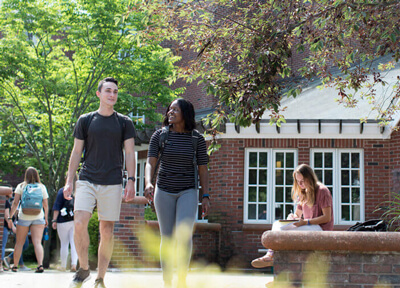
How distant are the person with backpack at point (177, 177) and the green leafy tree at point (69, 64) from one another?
9.82 metres

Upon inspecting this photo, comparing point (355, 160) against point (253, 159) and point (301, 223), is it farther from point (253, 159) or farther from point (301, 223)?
point (301, 223)

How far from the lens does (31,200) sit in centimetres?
974

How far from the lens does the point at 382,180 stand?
13.5m

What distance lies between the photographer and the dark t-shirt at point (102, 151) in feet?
18.3

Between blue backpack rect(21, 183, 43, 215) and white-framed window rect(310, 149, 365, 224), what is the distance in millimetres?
6739

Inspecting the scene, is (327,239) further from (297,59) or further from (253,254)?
(297,59)

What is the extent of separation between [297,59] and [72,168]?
52.0 feet

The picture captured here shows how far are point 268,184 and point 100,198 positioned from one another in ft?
28.6

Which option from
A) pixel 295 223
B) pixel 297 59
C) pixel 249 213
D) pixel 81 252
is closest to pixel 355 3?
pixel 295 223

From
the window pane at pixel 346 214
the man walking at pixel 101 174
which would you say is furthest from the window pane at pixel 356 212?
the man walking at pixel 101 174

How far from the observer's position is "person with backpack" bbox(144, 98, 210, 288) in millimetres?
5363

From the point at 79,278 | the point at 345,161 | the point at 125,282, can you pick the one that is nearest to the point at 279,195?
the point at 345,161

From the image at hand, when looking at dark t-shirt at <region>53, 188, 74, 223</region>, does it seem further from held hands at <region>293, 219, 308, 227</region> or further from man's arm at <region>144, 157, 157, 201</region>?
man's arm at <region>144, 157, 157, 201</region>

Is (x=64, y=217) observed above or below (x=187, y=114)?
below
